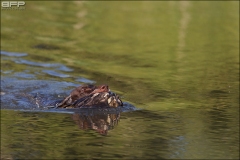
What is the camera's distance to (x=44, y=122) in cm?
761

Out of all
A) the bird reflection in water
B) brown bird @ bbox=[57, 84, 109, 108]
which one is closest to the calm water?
the bird reflection in water

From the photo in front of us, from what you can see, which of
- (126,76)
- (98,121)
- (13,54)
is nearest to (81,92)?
(98,121)

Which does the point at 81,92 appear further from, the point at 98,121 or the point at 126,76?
the point at 126,76

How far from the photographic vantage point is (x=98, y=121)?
7.64 m

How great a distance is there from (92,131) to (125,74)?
3423mm

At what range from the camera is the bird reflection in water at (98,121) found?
7390 mm

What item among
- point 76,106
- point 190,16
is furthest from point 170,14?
point 76,106

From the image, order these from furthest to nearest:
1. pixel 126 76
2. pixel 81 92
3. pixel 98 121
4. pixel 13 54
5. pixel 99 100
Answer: pixel 13 54
pixel 126 76
pixel 81 92
pixel 99 100
pixel 98 121

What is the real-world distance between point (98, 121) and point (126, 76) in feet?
9.30

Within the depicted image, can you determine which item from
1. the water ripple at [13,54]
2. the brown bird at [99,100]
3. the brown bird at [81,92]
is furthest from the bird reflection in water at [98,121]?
the water ripple at [13,54]

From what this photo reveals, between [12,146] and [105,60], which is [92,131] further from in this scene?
[105,60]

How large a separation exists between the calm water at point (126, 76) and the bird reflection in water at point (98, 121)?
1 centimetres

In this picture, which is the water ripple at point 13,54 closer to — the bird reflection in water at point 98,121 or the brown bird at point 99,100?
the brown bird at point 99,100

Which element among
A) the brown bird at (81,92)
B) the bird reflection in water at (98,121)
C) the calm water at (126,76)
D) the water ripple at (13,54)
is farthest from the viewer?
the water ripple at (13,54)
